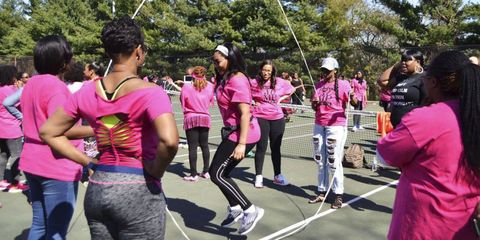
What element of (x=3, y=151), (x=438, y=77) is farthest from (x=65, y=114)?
(x=3, y=151)

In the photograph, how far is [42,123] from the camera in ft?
10.6

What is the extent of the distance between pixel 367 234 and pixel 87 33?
39.7 meters

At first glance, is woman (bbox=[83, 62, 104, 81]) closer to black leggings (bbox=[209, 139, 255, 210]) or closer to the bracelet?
black leggings (bbox=[209, 139, 255, 210])

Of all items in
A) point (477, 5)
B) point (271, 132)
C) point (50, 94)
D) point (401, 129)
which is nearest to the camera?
point (401, 129)

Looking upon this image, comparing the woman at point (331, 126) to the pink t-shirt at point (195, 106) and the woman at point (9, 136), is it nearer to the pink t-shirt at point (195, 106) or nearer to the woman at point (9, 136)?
the pink t-shirt at point (195, 106)

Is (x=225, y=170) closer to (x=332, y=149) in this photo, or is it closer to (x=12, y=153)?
(x=332, y=149)

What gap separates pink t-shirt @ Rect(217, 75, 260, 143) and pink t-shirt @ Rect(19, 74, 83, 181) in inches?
69.0

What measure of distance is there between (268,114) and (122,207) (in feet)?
17.3

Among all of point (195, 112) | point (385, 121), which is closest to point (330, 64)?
point (195, 112)

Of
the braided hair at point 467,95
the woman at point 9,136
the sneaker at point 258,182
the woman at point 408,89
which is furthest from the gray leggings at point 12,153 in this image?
the braided hair at point 467,95

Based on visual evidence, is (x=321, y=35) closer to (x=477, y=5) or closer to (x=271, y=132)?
(x=477, y=5)

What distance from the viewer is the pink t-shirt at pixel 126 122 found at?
2279 millimetres

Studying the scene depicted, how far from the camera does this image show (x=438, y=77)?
2.32m

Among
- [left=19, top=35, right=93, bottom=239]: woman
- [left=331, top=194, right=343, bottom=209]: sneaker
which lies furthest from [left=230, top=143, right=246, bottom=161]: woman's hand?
[left=331, top=194, right=343, bottom=209]: sneaker
